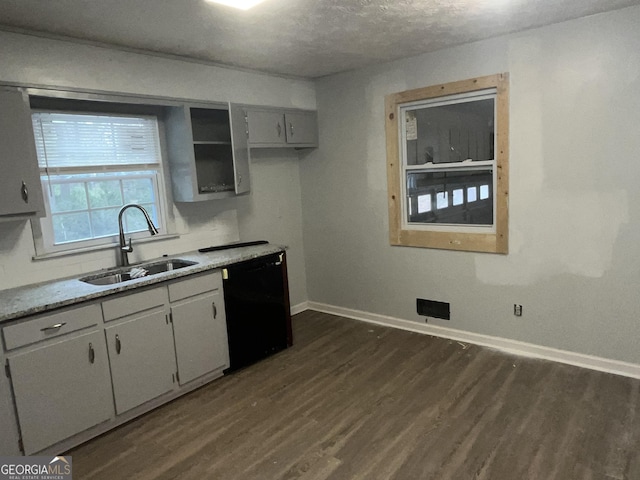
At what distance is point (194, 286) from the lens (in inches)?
127

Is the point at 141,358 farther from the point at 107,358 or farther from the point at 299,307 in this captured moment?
the point at 299,307

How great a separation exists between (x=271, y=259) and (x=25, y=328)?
1.82 m

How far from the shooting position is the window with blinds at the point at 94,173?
3057mm

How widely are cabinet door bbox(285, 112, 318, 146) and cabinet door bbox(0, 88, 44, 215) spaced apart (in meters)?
2.22

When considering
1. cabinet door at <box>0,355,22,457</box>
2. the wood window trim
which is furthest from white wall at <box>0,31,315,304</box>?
the wood window trim

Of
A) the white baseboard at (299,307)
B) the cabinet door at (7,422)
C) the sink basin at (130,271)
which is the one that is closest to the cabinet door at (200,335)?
the sink basin at (130,271)

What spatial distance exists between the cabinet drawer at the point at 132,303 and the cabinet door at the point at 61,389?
143mm

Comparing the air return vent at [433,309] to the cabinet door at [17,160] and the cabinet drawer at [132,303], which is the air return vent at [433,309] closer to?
the cabinet drawer at [132,303]

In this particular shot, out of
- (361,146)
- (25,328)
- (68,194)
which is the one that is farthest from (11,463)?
(361,146)

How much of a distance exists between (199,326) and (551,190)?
2.80m

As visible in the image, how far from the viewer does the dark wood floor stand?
2.35 meters

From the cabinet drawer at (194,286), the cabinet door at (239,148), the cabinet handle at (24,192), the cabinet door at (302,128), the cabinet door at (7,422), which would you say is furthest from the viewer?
the cabinet door at (302,128)

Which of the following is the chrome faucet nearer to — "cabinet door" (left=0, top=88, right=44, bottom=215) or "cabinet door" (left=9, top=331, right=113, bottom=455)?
"cabinet door" (left=0, top=88, right=44, bottom=215)

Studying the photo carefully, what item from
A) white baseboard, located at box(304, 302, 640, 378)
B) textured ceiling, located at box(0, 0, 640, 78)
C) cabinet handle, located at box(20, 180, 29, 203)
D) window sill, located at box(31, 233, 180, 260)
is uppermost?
textured ceiling, located at box(0, 0, 640, 78)
